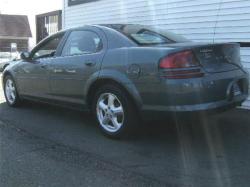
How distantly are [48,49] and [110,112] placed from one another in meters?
2.02

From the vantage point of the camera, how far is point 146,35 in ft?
19.5

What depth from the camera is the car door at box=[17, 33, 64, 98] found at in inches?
270

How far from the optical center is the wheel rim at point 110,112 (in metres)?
5.60

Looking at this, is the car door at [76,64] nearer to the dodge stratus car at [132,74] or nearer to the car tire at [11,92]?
the dodge stratus car at [132,74]

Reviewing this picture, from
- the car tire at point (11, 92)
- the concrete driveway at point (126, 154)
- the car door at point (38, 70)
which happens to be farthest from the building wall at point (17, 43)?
the concrete driveway at point (126, 154)

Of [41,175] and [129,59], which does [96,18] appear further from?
[41,175]

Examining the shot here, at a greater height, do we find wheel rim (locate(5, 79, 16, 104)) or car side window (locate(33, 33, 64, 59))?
car side window (locate(33, 33, 64, 59))

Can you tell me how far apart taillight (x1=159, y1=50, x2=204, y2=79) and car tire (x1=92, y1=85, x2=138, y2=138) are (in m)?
0.73

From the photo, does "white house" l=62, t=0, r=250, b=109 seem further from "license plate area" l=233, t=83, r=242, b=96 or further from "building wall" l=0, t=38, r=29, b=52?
"building wall" l=0, t=38, r=29, b=52

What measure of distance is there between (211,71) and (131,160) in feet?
4.46

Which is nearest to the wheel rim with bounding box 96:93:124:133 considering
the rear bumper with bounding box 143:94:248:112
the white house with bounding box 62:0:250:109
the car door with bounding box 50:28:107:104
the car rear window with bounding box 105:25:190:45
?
the car door with bounding box 50:28:107:104

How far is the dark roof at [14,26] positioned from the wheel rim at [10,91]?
3849 cm

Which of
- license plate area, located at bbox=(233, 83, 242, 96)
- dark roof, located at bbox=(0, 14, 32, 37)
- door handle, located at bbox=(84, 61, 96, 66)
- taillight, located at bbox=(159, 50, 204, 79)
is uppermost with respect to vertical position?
taillight, located at bbox=(159, 50, 204, 79)

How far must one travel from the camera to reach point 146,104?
5.19m
